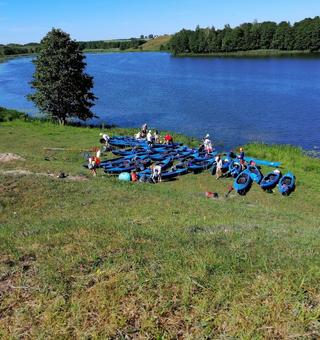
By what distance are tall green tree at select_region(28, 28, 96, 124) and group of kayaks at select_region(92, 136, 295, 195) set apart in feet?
48.1

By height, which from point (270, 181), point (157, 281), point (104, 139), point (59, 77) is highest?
point (59, 77)

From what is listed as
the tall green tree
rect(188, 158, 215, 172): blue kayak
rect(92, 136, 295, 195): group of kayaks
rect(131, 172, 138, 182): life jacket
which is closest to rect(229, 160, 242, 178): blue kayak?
rect(92, 136, 295, 195): group of kayaks

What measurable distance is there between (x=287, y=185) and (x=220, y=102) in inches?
1678

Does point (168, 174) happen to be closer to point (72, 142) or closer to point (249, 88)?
point (72, 142)

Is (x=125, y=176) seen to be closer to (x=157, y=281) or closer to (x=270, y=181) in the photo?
(x=270, y=181)

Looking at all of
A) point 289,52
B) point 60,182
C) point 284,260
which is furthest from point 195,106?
point 289,52

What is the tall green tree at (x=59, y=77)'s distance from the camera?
49250 mm

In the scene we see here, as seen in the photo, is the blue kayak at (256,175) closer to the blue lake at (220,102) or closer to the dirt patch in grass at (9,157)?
the blue lake at (220,102)

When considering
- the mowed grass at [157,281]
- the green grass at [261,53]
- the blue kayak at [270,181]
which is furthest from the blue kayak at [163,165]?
the green grass at [261,53]

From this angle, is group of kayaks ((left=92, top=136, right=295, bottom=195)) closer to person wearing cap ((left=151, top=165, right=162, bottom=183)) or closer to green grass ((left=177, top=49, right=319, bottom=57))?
person wearing cap ((left=151, top=165, right=162, bottom=183))

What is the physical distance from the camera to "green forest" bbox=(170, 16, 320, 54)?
151m

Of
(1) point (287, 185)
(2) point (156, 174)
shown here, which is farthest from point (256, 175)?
(2) point (156, 174)

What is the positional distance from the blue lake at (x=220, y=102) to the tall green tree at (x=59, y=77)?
830cm

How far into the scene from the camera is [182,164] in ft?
103
